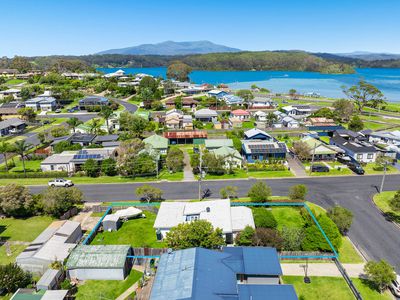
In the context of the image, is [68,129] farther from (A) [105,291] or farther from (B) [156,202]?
(A) [105,291]

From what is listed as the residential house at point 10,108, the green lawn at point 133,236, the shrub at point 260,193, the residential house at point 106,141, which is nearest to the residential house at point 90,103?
the residential house at point 10,108

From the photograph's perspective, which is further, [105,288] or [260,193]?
[260,193]

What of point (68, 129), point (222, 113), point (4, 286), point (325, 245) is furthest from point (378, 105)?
point (4, 286)

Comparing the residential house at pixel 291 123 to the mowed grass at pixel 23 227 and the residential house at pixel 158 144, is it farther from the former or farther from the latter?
the mowed grass at pixel 23 227

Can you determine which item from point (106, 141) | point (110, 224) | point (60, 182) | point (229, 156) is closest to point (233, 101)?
point (106, 141)

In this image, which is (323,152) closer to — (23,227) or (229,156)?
(229,156)

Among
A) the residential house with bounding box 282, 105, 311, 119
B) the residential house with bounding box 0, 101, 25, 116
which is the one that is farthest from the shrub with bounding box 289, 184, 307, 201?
the residential house with bounding box 0, 101, 25, 116

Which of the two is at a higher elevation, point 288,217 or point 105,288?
point 288,217
